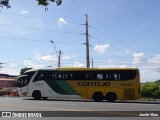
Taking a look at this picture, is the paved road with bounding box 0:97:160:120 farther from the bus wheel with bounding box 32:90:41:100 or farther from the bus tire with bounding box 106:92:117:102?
the bus wheel with bounding box 32:90:41:100

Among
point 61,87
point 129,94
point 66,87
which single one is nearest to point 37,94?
point 61,87

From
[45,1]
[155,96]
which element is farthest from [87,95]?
[45,1]

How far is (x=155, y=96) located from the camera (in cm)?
4175

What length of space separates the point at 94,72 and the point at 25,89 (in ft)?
25.3

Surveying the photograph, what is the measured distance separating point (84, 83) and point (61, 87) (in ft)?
7.68

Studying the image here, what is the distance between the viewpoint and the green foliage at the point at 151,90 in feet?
136

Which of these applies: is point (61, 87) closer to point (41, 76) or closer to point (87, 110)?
point (41, 76)

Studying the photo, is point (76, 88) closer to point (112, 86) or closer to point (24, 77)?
point (112, 86)

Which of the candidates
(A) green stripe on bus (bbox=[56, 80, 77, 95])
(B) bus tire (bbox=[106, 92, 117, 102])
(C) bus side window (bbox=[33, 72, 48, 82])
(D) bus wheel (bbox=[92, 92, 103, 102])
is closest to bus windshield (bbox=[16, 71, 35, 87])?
(C) bus side window (bbox=[33, 72, 48, 82])

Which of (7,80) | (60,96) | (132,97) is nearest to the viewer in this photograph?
(132,97)

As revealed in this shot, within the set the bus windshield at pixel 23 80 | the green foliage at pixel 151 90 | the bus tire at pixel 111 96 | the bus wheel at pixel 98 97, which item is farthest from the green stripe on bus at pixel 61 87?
the green foliage at pixel 151 90

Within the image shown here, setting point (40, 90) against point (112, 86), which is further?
point (40, 90)

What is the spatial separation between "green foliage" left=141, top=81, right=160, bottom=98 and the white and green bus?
30.8 feet

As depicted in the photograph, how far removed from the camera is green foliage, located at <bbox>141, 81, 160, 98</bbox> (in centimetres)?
4153
